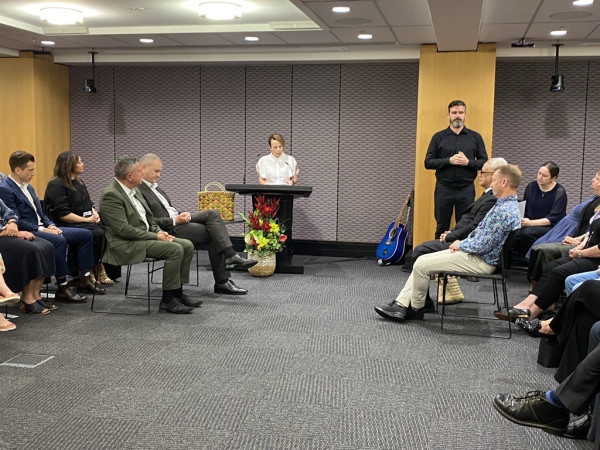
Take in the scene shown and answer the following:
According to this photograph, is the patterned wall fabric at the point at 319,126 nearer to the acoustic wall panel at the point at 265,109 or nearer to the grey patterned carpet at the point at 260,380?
the acoustic wall panel at the point at 265,109

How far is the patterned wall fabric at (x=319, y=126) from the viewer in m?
8.30

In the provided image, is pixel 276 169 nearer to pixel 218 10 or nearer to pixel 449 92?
pixel 218 10

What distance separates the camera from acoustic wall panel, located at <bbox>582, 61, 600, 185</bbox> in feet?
26.8

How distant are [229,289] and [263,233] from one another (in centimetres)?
102

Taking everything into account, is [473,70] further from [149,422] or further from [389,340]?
[149,422]

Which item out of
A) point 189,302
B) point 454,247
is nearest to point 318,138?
point 189,302

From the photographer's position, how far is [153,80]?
9.30 m

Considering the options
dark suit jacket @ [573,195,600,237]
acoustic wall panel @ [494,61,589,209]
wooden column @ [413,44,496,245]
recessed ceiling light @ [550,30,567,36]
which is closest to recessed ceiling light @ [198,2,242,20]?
wooden column @ [413,44,496,245]

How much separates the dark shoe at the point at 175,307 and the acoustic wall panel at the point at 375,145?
13.0ft

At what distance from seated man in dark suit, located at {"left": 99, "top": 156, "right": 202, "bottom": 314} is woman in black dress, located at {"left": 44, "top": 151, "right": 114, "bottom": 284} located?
0.63 metres

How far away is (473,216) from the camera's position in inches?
212

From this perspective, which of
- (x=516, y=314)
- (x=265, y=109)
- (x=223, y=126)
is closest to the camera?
(x=516, y=314)

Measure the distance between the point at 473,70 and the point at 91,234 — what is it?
4.63 m

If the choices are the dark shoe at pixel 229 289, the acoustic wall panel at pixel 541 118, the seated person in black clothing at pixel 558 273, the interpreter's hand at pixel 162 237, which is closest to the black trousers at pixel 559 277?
the seated person in black clothing at pixel 558 273
